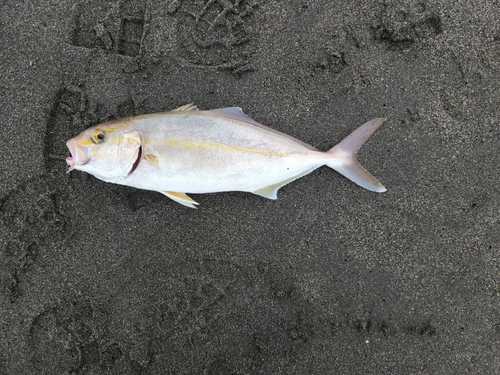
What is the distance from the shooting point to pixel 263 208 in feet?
7.18

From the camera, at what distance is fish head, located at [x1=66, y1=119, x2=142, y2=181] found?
1886 mm

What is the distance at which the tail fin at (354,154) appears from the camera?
6.70 feet

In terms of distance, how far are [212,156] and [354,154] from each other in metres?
0.83

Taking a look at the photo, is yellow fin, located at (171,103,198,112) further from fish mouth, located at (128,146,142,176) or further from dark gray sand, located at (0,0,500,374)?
fish mouth, located at (128,146,142,176)

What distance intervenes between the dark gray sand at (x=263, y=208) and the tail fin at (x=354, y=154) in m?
0.12

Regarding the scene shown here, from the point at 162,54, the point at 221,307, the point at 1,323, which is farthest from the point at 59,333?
the point at 162,54

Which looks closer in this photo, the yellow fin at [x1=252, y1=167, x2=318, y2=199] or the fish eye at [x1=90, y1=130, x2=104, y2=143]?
the fish eye at [x1=90, y1=130, x2=104, y2=143]

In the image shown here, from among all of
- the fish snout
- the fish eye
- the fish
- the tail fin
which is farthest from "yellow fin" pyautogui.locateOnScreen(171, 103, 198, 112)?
the tail fin

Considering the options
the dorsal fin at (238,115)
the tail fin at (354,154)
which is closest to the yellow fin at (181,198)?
the dorsal fin at (238,115)

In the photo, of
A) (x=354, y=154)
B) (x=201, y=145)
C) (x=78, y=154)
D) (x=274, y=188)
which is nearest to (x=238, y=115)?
(x=201, y=145)

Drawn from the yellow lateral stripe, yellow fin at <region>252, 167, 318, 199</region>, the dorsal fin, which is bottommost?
yellow fin at <region>252, 167, 318, 199</region>

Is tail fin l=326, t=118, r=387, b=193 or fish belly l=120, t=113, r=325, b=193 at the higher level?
tail fin l=326, t=118, r=387, b=193

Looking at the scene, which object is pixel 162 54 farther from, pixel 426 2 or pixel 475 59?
pixel 475 59

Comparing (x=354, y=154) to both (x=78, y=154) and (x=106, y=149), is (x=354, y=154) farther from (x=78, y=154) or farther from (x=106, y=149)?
(x=78, y=154)
